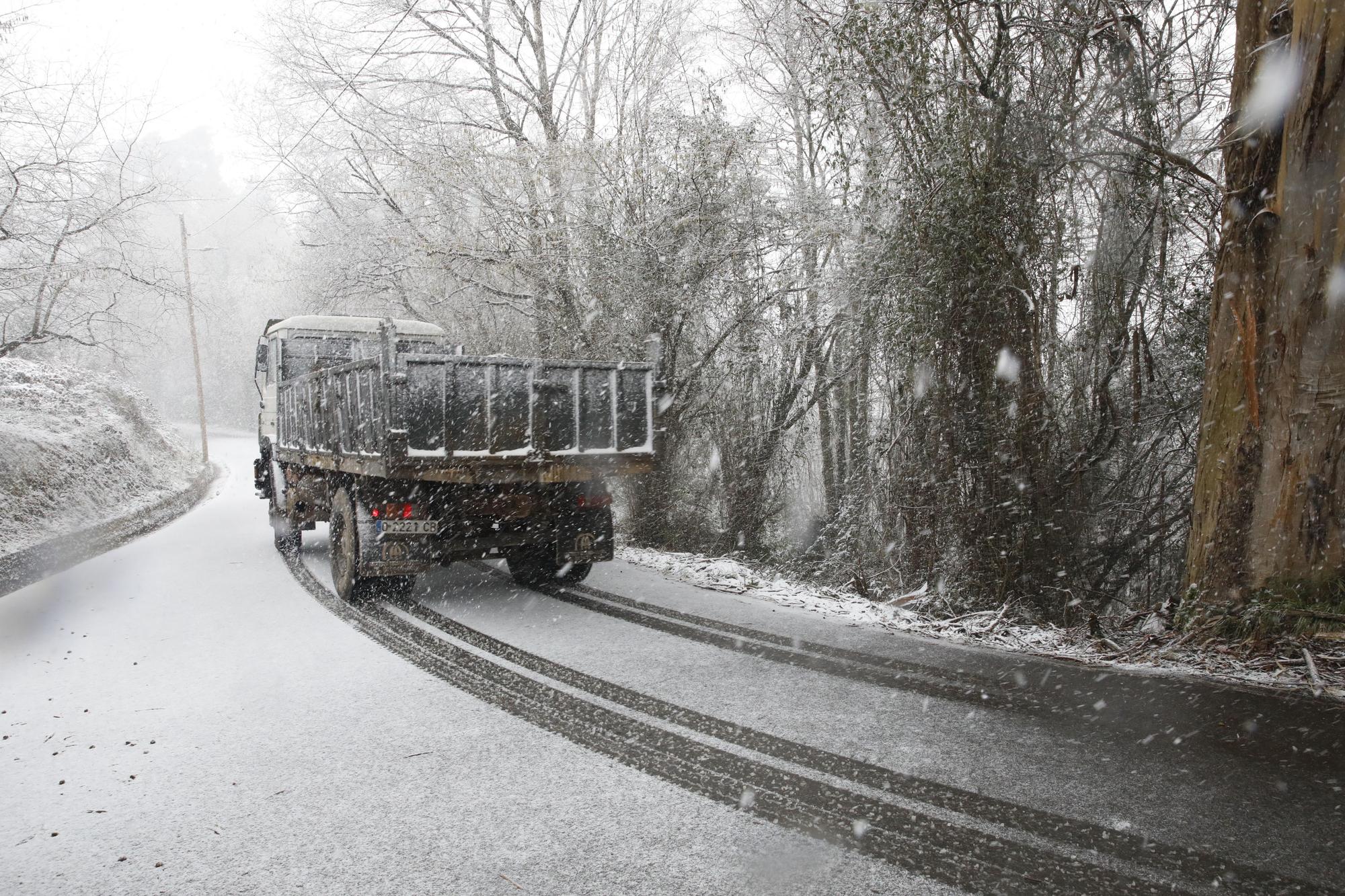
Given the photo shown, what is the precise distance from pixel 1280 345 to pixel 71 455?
18031mm

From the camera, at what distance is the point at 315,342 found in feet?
34.9

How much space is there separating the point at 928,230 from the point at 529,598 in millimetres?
4779

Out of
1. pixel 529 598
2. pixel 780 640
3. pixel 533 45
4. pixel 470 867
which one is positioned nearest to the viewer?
pixel 470 867

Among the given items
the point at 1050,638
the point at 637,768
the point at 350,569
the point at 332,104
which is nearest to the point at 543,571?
the point at 350,569

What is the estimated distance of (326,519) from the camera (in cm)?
841

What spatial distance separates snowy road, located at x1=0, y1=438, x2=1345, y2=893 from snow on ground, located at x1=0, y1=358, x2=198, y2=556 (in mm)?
7805

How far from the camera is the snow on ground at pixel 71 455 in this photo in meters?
12.1

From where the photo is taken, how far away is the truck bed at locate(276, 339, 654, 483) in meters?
6.32

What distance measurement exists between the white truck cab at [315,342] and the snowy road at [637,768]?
5200mm

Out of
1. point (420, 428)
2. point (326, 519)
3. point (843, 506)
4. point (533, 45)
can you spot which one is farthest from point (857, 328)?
point (533, 45)

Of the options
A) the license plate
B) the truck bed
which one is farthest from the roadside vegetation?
the license plate

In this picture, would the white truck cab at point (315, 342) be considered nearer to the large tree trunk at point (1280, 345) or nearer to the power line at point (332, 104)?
the power line at point (332, 104)

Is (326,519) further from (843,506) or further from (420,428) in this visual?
(843,506)

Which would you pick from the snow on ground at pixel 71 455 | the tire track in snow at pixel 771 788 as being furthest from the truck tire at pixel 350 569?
the snow on ground at pixel 71 455
